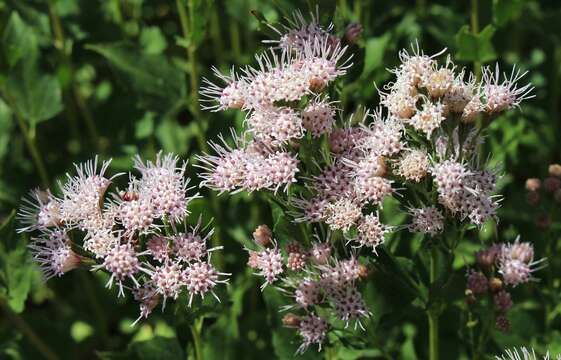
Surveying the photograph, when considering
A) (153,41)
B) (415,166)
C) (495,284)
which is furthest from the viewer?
(153,41)

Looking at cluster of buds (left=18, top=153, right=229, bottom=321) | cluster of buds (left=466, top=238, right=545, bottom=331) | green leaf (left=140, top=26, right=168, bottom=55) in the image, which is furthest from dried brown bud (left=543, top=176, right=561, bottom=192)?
green leaf (left=140, top=26, right=168, bottom=55)

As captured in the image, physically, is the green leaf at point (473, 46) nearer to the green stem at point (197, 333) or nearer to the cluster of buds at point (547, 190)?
the cluster of buds at point (547, 190)

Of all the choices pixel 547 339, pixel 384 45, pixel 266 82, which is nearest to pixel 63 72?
pixel 384 45

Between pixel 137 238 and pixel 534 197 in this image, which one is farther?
pixel 534 197

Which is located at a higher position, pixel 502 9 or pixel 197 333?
pixel 502 9

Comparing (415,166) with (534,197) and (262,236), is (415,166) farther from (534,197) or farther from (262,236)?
(534,197)

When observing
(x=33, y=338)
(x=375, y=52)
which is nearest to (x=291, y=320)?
(x=33, y=338)
